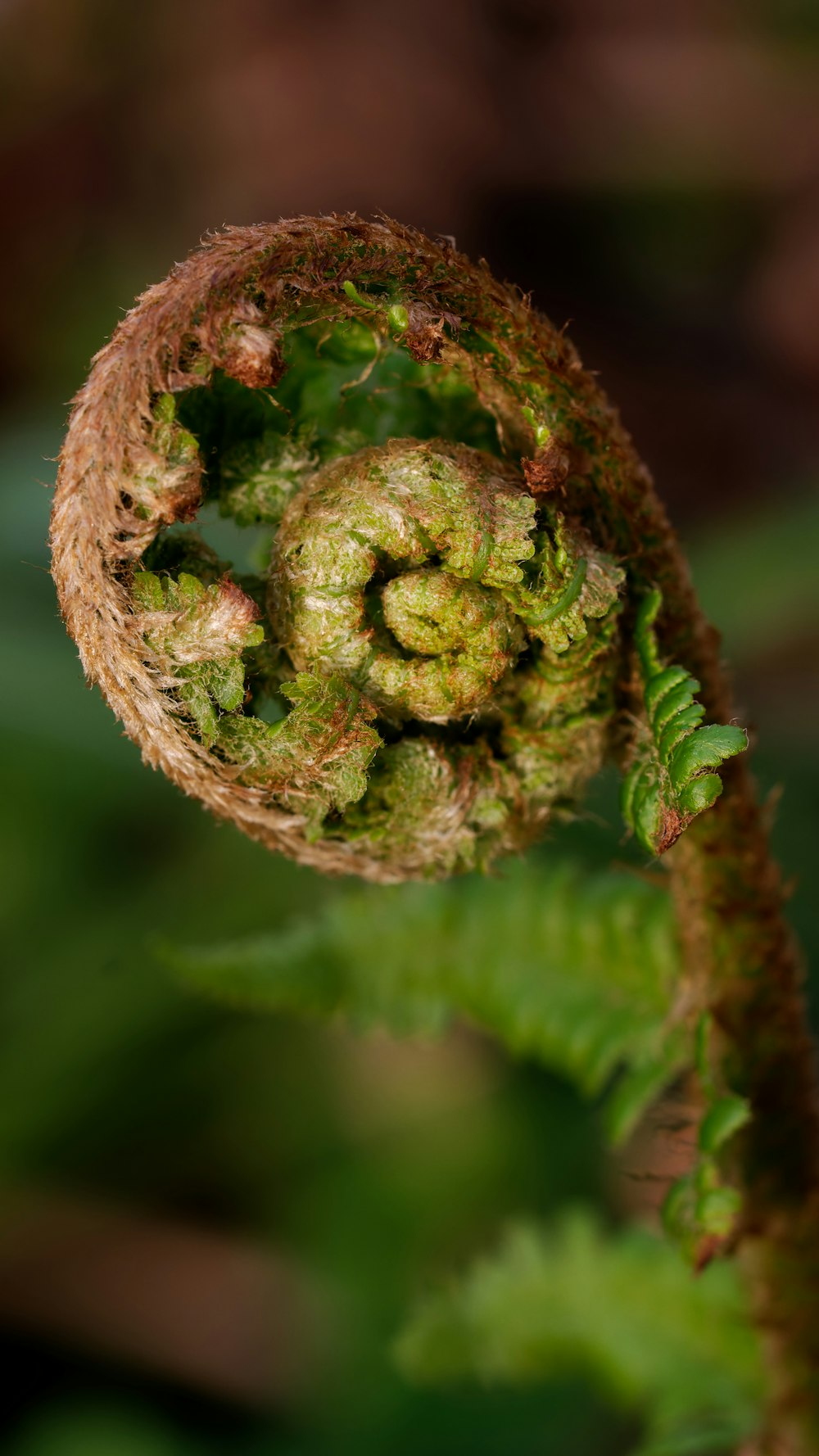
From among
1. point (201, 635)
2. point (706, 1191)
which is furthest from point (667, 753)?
point (706, 1191)

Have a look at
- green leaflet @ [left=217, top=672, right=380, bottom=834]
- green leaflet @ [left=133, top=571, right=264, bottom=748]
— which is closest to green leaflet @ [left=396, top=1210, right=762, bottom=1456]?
green leaflet @ [left=217, top=672, right=380, bottom=834]

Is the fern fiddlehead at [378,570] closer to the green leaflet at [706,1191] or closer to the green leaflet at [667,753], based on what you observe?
the green leaflet at [667,753]

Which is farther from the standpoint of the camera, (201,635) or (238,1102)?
(238,1102)

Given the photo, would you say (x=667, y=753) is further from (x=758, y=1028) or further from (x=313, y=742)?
(x=758, y=1028)

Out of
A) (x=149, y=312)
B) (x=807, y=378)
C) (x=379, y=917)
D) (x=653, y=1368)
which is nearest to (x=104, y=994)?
(x=379, y=917)

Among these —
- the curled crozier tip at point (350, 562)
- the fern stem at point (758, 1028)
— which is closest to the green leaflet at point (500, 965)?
the fern stem at point (758, 1028)

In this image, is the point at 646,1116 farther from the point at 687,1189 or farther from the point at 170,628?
the point at 170,628
